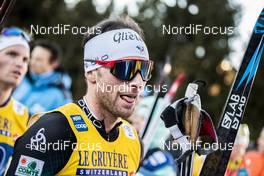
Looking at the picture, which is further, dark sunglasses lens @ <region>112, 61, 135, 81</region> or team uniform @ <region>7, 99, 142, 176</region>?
dark sunglasses lens @ <region>112, 61, 135, 81</region>

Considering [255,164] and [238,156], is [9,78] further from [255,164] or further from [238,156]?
[255,164]

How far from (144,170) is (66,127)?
302 cm

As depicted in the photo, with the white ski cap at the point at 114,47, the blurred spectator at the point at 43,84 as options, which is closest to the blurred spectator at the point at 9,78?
the white ski cap at the point at 114,47

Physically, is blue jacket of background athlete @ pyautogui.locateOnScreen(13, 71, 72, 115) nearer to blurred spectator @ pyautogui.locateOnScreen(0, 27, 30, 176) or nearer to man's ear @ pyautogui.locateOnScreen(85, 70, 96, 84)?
blurred spectator @ pyautogui.locateOnScreen(0, 27, 30, 176)

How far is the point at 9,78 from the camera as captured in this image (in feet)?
16.4

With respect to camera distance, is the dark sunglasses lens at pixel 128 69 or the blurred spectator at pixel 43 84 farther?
the blurred spectator at pixel 43 84

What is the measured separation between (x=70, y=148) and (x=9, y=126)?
207 cm

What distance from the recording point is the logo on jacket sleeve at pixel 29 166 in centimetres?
320

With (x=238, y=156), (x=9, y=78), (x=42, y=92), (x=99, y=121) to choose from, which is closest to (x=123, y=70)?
(x=99, y=121)

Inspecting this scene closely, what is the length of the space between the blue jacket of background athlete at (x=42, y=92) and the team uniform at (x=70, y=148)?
3.96 m

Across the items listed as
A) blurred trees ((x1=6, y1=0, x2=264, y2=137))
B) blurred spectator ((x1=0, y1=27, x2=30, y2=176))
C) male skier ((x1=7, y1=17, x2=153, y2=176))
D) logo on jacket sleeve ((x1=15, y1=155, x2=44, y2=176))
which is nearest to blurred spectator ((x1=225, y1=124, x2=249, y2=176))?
blurred spectator ((x1=0, y1=27, x2=30, y2=176))

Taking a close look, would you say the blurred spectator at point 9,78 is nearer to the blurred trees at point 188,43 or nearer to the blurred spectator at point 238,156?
the blurred spectator at point 238,156

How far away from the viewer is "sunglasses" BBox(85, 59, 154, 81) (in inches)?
136

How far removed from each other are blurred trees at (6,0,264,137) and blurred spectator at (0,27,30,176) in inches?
680
